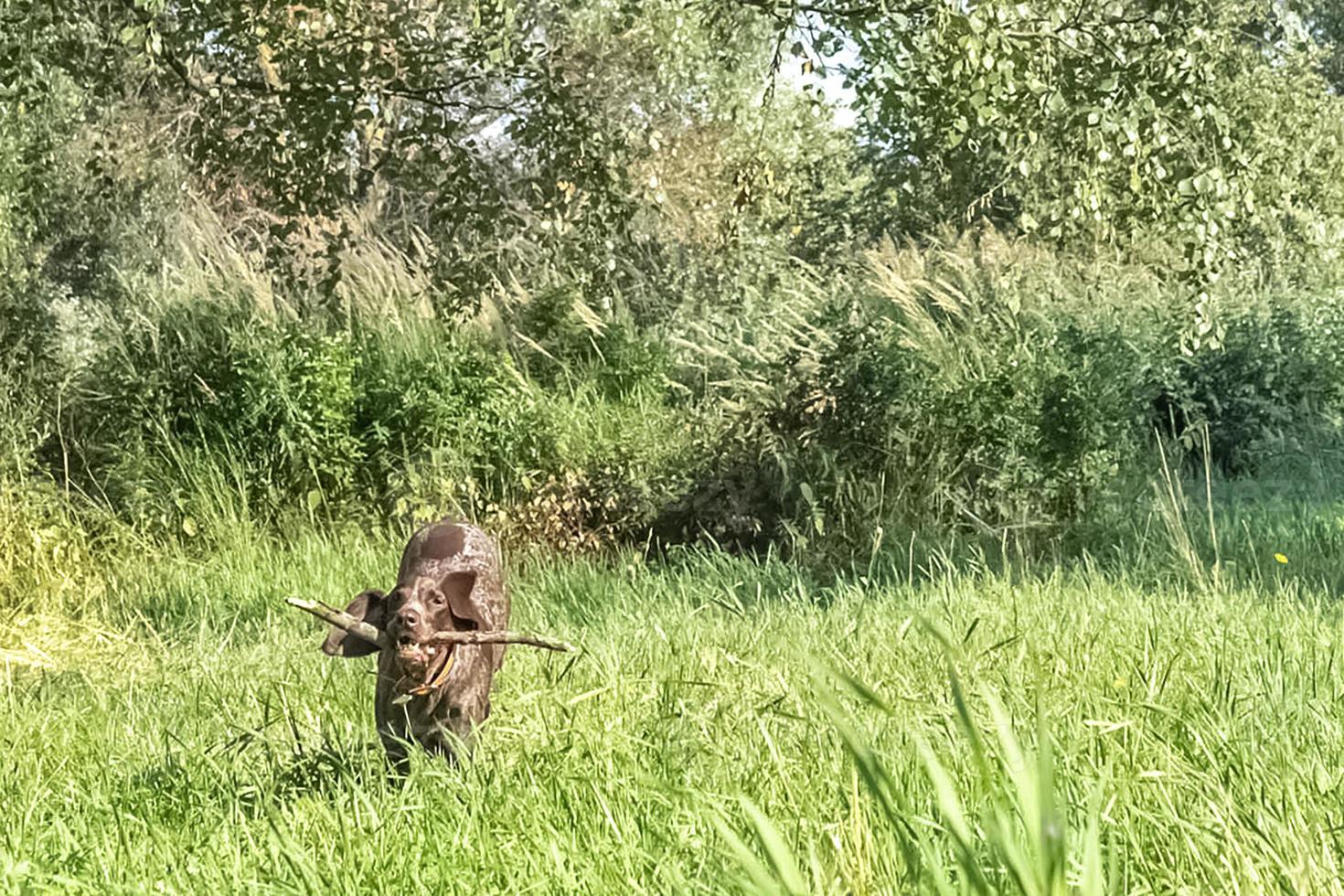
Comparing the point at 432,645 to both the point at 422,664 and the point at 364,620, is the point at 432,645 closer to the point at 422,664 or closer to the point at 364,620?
the point at 422,664

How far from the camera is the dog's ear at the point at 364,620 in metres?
2.87

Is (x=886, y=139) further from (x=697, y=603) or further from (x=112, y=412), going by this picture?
(x=697, y=603)

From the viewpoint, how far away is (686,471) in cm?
863

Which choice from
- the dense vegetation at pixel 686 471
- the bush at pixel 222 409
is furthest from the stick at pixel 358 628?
the bush at pixel 222 409

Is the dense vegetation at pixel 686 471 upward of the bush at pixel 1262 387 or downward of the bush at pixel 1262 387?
upward

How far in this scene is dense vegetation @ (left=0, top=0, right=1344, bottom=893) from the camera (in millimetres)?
2422

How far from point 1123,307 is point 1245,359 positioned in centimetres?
121

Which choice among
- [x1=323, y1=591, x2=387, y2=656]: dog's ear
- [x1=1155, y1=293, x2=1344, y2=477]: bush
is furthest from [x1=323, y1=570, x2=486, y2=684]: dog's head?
[x1=1155, y1=293, x2=1344, y2=477]: bush

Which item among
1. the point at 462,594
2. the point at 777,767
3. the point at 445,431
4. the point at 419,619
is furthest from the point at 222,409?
the point at 777,767

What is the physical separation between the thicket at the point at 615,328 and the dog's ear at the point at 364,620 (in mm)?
2989

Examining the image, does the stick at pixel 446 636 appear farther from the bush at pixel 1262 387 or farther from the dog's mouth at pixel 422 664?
the bush at pixel 1262 387

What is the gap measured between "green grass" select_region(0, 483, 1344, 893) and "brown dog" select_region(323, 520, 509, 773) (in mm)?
108

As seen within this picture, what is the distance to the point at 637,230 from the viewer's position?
48.5 ft

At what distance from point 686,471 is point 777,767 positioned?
6.18 metres
